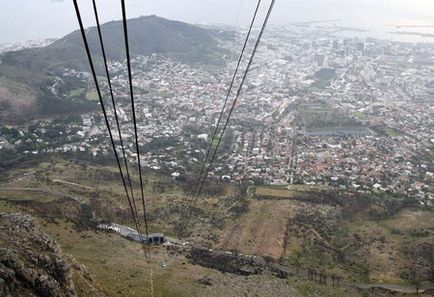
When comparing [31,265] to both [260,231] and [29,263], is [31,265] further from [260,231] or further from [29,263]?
[260,231]

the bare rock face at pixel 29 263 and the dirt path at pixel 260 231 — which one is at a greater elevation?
the bare rock face at pixel 29 263

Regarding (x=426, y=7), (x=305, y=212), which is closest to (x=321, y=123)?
(x=305, y=212)

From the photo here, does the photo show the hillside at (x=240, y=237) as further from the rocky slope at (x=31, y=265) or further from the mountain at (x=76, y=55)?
the mountain at (x=76, y=55)

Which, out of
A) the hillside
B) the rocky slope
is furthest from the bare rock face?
the hillside

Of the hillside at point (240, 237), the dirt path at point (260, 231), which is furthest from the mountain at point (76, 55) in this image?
the dirt path at point (260, 231)

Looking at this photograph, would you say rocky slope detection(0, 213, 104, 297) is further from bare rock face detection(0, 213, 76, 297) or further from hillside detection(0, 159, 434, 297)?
hillside detection(0, 159, 434, 297)

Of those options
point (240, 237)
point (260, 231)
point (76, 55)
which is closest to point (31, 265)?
point (240, 237)

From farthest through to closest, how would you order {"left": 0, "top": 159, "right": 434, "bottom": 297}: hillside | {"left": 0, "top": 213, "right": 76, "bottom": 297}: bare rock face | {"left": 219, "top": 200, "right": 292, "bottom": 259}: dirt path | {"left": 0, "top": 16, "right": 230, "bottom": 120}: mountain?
{"left": 0, "top": 16, "right": 230, "bottom": 120}: mountain → {"left": 219, "top": 200, "right": 292, "bottom": 259}: dirt path → {"left": 0, "top": 159, "right": 434, "bottom": 297}: hillside → {"left": 0, "top": 213, "right": 76, "bottom": 297}: bare rock face
